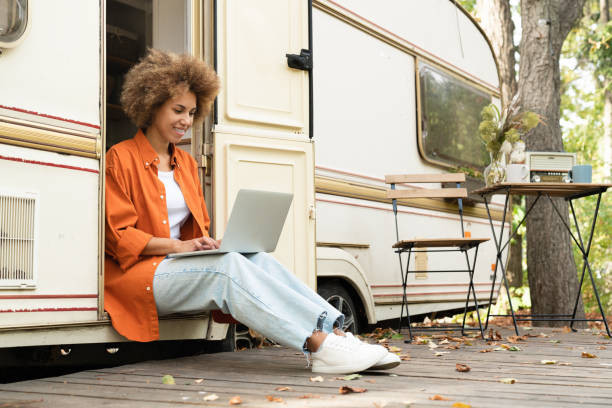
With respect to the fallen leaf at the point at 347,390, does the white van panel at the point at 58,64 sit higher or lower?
higher

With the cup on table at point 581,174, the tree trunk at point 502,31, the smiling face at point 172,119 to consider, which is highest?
the tree trunk at point 502,31

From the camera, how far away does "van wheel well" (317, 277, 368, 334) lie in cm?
461

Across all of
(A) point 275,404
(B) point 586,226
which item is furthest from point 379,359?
(B) point 586,226

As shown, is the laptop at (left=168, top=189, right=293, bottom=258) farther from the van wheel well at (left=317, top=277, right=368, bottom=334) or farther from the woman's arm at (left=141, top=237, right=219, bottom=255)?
the van wheel well at (left=317, top=277, right=368, bottom=334)

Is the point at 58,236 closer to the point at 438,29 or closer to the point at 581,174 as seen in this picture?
the point at 581,174

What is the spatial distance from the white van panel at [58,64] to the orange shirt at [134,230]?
0.31 m

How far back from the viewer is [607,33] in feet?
46.5

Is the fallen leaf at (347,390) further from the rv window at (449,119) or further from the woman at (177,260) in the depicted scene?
the rv window at (449,119)

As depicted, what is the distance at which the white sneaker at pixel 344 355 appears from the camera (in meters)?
2.90

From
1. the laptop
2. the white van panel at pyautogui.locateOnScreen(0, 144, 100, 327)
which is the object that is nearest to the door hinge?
the laptop

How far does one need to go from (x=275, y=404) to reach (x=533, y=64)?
18.0 feet

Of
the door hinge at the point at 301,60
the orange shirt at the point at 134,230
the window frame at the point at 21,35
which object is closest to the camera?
the window frame at the point at 21,35

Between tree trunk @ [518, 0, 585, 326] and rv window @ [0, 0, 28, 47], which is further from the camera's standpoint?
tree trunk @ [518, 0, 585, 326]

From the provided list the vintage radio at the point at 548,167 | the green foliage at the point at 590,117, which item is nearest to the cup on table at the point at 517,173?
the vintage radio at the point at 548,167
